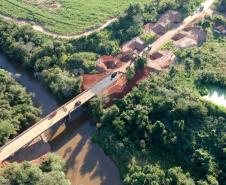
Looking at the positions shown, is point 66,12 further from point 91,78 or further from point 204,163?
point 204,163

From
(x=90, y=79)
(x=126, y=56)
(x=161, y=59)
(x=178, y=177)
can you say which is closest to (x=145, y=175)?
(x=178, y=177)

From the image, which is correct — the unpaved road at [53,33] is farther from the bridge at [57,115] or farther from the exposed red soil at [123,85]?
the exposed red soil at [123,85]

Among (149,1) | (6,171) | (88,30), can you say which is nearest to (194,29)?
Answer: (149,1)

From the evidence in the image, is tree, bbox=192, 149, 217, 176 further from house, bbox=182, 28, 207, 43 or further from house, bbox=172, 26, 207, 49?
house, bbox=182, 28, 207, 43

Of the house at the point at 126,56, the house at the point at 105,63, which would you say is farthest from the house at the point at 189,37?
the house at the point at 105,63

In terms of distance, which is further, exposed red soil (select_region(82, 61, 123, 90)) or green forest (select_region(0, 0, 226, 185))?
exposed red soil (select_region(82, 61, 123, 90))

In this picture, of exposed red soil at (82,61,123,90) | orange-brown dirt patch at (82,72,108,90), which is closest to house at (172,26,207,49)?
exposed red soil at (82,61,123,90)

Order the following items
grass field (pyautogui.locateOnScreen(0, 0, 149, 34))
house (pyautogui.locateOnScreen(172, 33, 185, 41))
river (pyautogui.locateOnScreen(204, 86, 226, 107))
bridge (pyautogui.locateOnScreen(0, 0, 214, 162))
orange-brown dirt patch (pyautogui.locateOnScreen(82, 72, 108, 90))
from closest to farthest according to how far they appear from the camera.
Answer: bridge (pyautogui.locateOnScreen(0, 0, 214, 162))
river (pyautogui.locateOnScreen(204, 86, 226, 107))
orange-brown dirt patch (pyautogui.locateOnScreen(82, 72, 108, 90))
house (pyautogui.locateOnScreen(172, 33, 185, 41))
grass field (pyautogui.locateOnScreen(0, 0, 149, 34))
